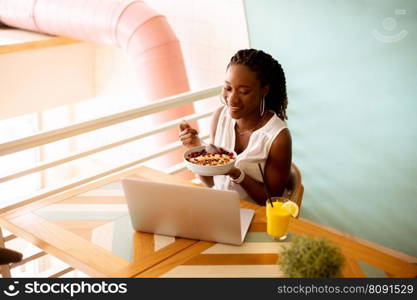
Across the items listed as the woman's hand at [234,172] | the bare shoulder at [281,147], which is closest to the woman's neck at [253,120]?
the bare shoulder at [281,147]

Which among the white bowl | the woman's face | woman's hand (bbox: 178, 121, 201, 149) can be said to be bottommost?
the white bowl

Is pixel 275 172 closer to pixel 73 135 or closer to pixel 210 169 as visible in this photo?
pixel 210 169

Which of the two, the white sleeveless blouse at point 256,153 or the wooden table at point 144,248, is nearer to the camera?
the wooden table at point 144,248

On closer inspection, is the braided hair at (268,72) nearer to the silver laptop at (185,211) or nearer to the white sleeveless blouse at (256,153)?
the white sleeveless blouse at (256,153)

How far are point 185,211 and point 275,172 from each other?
1.59 ft

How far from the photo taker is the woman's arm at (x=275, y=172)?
193 centimetres

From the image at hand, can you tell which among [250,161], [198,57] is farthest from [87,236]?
[198,57]

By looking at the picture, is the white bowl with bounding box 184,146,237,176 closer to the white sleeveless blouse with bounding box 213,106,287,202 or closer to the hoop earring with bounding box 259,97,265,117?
the white sleeveless blouse with bounding box 213,106,287,202

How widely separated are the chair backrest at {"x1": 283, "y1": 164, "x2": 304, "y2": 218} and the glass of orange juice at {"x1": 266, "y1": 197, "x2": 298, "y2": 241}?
337 millimetres

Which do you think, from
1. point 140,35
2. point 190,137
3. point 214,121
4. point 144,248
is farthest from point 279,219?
point 140,35

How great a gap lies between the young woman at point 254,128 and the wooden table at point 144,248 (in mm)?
170

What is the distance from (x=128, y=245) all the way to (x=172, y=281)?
0.22m

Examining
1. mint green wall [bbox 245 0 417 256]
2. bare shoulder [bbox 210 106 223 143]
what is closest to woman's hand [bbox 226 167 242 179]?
bare shoulder [bbox 210 106 223 143]

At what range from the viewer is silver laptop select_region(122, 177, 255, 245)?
4.90 ft
